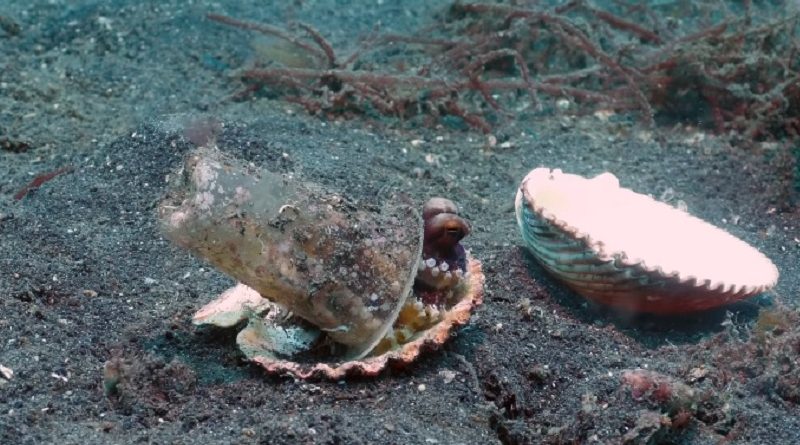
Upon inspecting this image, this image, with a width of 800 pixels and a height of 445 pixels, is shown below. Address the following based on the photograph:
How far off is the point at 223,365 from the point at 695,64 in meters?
4.36

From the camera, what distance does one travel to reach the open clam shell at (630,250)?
→ 136 inches

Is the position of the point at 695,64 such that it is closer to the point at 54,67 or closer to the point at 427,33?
the point at 427,33

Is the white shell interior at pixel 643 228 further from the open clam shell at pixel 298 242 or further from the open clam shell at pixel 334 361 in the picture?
the open clam shell at pixel 298 242

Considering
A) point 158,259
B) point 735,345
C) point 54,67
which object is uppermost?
point 735,345

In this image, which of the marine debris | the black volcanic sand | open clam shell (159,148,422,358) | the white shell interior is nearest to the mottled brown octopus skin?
open clam shell (159,148,422,358)

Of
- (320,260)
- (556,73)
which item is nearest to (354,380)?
(320,260)

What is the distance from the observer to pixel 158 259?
156 inches

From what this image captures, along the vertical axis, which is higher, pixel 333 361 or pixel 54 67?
pixel 333 361

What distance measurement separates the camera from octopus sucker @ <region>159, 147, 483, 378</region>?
279 centimetres

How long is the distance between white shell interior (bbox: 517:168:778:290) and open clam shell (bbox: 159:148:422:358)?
103 cm

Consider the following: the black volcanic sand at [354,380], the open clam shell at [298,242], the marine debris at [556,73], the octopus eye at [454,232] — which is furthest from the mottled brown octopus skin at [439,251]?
the marine debris at [556,73]

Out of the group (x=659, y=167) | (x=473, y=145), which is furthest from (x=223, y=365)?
(x=659, y=167)

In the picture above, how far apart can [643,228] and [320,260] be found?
200 cm

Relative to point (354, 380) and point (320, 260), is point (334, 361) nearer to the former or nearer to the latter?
point (354, 380)
